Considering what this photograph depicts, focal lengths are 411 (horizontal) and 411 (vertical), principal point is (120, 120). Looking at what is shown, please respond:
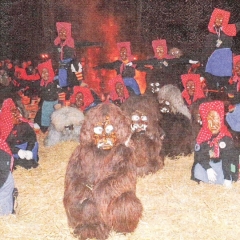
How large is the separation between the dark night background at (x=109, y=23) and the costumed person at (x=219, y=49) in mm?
3150

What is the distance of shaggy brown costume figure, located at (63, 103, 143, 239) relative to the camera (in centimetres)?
311

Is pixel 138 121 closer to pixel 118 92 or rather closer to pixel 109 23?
pixel 118 92

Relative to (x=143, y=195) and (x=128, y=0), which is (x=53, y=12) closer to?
(x=128, y=0)

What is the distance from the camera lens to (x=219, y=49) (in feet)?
19.9

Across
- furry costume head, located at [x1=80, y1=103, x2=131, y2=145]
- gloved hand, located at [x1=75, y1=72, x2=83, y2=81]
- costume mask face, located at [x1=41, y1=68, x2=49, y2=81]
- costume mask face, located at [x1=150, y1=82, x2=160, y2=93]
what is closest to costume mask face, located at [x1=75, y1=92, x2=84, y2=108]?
costume mask face, located at [x1=41, y1=68, x2=49, y2=81]

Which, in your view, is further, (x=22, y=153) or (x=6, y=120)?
(x=22, y=153)

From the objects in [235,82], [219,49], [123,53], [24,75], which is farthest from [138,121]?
[24,75]

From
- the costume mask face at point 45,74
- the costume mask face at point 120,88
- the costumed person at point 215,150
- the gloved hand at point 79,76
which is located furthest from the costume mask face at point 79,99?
the costumed person at point 215,150

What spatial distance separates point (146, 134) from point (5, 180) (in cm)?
160

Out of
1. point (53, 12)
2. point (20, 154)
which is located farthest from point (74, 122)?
point (53, 12)

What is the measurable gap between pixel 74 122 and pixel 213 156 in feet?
7.48

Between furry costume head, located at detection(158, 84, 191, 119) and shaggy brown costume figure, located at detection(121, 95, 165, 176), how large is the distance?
0.54 m

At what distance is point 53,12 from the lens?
916 centimetres

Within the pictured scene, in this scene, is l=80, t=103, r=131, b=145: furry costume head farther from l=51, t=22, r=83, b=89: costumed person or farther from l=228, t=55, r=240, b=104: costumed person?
l=51, t=22, r=83, b=89: costumed person
